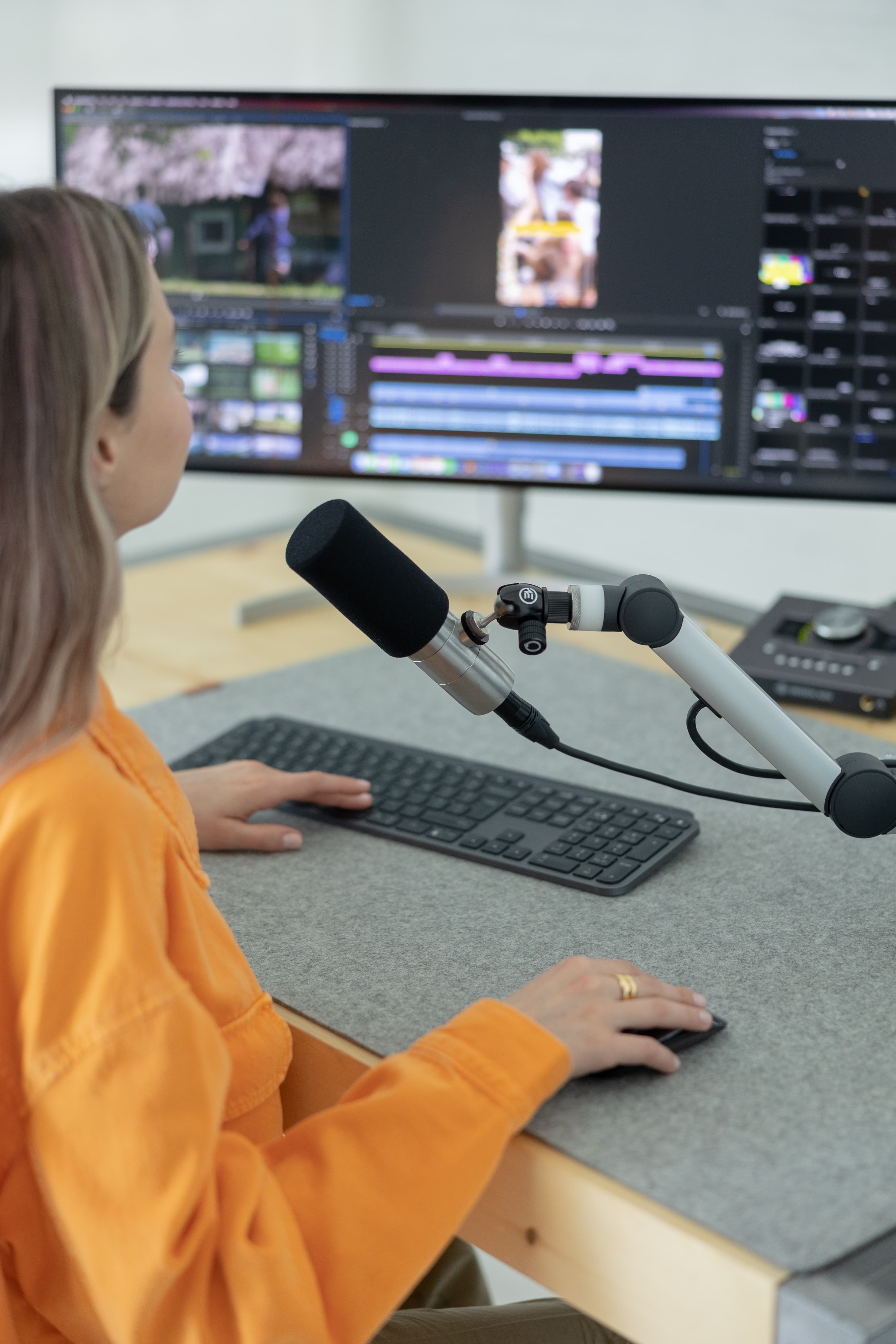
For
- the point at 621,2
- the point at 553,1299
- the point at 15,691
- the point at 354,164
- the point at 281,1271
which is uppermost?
the point at 621,2

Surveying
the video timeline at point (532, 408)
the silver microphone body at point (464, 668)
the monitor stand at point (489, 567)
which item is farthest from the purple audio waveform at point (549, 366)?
the silver microphone body at point (464, 668)

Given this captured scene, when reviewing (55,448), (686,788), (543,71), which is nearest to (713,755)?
Answer: (686,788)

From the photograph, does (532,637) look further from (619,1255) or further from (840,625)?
(840,625)

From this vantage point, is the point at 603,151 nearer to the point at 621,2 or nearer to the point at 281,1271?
the point at 621,2

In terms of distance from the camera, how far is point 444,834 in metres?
0.90

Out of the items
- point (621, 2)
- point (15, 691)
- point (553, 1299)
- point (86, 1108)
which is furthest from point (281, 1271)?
point (621, 2)

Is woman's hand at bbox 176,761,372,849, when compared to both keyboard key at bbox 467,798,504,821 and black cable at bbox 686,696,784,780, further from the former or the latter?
black cable at bbox 686,696,784,780

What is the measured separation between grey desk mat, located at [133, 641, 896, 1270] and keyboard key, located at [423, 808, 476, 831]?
3 centimetres

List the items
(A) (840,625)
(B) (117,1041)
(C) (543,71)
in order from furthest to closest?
1. (C) (543,71)
2. (A) (840,625)
3. (B) (117,1041)

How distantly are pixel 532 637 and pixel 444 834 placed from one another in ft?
0.76

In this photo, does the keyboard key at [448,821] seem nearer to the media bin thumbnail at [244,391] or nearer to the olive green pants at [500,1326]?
the olive green pants at [500,1326]

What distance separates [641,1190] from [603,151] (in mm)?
896

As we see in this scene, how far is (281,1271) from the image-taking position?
1.88 ft

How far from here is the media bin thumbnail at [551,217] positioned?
1.20 m
